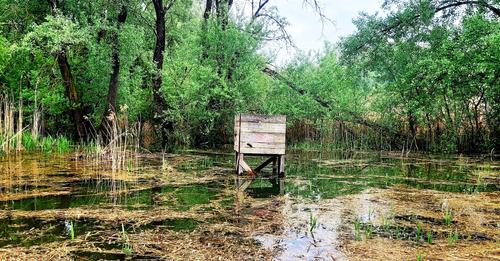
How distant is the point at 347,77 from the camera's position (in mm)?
18797

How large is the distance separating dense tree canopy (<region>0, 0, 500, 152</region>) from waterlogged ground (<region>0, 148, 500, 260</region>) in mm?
5968

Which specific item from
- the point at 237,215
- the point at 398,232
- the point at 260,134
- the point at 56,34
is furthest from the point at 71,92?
the point at 398,232

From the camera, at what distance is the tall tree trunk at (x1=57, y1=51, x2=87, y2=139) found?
14.5 meters

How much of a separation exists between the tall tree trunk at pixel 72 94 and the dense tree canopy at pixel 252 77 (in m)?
0.04

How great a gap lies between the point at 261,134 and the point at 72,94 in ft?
28.8

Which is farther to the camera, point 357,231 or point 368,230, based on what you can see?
point 368,230

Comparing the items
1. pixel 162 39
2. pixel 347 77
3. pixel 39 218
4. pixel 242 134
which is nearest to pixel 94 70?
pixel 162 39

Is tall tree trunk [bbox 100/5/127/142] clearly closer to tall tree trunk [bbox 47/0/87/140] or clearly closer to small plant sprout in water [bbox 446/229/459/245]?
tall tree trunk [bbox 47/0/87/140]

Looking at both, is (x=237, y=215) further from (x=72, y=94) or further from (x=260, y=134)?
(x=72, y=94)

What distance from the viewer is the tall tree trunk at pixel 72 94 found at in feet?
47.7

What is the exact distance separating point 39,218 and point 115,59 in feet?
34.2

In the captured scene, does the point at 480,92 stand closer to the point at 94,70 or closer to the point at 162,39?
the point at 162,39

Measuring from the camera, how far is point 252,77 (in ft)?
53.7

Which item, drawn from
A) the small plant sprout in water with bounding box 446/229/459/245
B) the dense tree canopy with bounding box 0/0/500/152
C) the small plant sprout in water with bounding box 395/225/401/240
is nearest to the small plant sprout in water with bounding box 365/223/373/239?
the small plant sprout in water with bounding box 395/225/401/240
